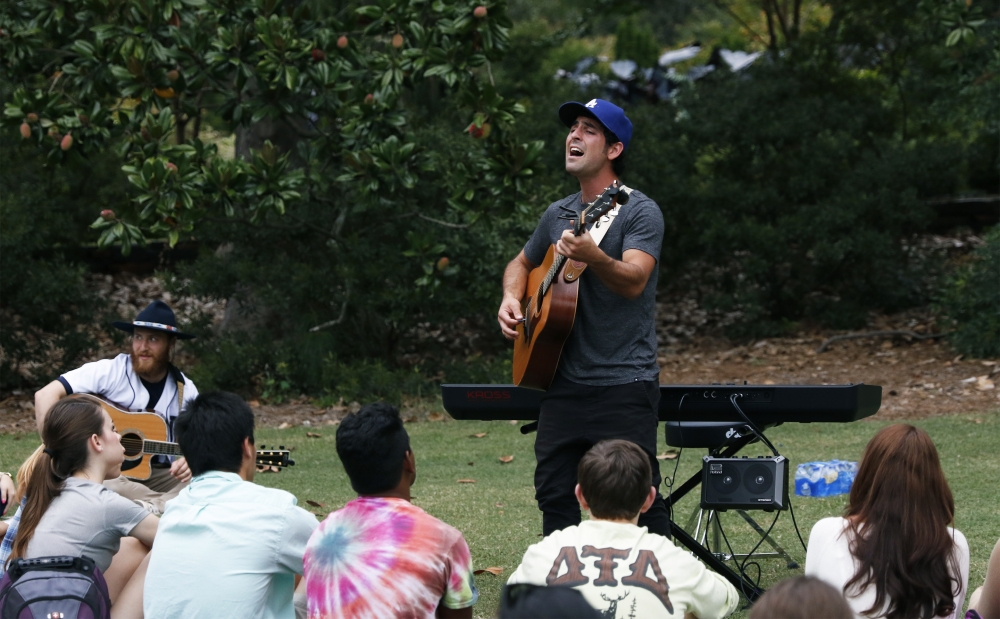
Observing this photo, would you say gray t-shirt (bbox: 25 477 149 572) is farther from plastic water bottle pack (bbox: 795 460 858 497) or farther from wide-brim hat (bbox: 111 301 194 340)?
plastic water bottle pack (bbox: 795 460 858 497)

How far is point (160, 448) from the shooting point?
5.73m

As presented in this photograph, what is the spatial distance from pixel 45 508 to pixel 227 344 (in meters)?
7.55

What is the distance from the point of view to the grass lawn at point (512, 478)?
595 cm

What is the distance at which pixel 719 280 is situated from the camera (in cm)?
1448

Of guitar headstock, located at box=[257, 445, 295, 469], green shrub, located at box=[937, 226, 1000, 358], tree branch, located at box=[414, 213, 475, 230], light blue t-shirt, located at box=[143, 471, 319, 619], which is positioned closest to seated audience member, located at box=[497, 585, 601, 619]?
light blue t-shirt, located at box=[143, 471, 319, 619]

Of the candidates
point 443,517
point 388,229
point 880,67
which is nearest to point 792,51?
point 880,67

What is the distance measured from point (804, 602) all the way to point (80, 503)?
2.62m

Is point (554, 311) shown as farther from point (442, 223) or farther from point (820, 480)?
A: point (442, 223)

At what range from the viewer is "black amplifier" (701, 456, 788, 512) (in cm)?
465

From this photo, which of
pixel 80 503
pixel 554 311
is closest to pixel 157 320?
pixel 80 503

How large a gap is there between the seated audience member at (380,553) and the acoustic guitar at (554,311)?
100 centimetres

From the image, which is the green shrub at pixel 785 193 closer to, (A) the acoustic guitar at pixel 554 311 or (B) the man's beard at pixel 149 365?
(B) the man's beard at pixel 149 365

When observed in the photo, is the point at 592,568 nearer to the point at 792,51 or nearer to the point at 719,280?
the point at 719,280

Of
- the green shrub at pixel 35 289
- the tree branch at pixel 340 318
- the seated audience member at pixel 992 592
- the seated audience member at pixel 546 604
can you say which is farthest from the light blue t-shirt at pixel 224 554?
the tree branch at pixel 340 318
